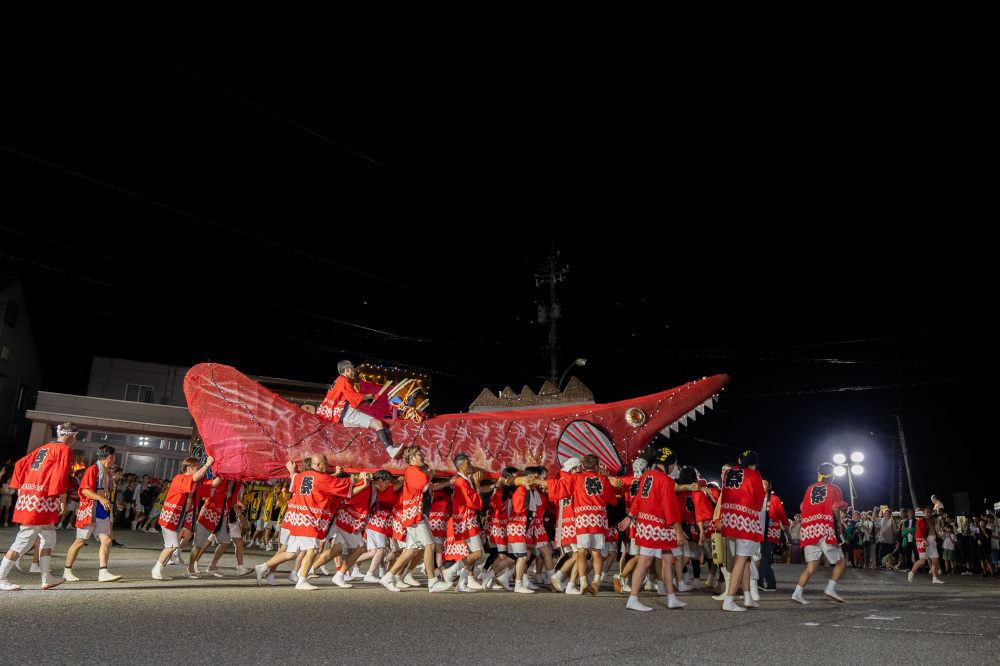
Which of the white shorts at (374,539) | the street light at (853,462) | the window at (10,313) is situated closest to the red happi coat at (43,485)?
the white shorts at (374,539)

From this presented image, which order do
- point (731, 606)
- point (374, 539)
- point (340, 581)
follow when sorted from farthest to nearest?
point (374, 539), point (340, 581), point (731, 606)

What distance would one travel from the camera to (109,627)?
527 cm

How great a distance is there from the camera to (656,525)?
7.70m

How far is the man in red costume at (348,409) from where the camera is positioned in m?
12.0

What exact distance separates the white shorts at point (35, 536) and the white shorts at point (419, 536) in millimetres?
3715

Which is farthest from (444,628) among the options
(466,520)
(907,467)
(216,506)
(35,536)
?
(907,467)

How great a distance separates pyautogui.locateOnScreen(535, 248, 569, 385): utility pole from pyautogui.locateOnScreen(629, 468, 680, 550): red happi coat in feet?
47.7

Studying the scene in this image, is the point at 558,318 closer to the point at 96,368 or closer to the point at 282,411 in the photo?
Answer: the point at 282,411

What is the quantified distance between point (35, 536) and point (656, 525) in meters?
6.60

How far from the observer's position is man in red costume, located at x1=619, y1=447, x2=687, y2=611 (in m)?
7.57

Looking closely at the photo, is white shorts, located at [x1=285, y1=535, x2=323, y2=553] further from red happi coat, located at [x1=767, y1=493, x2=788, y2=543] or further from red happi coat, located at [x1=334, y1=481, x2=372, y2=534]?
red happi coat, located at [x1=767, y1=493, x2=788, y2=543]

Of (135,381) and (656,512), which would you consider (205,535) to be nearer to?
(656,512)

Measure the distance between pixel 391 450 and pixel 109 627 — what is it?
5.97 metres

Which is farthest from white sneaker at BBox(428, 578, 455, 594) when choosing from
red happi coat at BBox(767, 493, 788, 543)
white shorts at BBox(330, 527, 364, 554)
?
red happi coat at BBox(767, 493, 788, 543)
